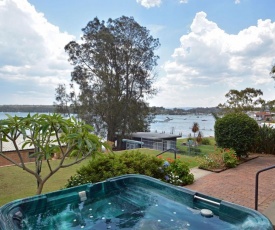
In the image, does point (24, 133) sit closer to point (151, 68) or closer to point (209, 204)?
point (209, 204)

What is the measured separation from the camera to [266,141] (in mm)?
11703

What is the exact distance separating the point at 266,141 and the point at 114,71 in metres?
15.2

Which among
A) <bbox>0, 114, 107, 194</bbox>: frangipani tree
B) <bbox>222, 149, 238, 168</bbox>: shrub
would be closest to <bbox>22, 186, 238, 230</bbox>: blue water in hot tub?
<bbox>0, 114, 107, 194</bbox>: frangipani tree

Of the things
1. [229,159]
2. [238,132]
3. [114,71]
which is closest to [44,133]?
[229,159]

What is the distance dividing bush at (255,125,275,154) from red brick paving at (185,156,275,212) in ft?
12.0

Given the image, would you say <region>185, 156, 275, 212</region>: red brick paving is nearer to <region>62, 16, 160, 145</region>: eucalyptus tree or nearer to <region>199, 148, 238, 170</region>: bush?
<region>199, 148, 238, 170</region>: bush

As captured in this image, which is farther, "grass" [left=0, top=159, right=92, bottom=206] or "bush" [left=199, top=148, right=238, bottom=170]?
"bush" [left=199, top=148, right=238, bottom=170]

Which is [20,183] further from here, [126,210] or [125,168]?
[126,210]

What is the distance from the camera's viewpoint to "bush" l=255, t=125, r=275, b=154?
38.0 feet

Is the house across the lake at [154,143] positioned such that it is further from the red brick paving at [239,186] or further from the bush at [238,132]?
the red brick paving at [239,186]

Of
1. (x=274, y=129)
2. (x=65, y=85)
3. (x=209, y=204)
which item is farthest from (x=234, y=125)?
(x=65, y=85)

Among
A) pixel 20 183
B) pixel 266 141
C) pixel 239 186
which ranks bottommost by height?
pixel 20 183

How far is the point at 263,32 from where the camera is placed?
36.6 ft

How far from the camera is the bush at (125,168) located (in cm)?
569
